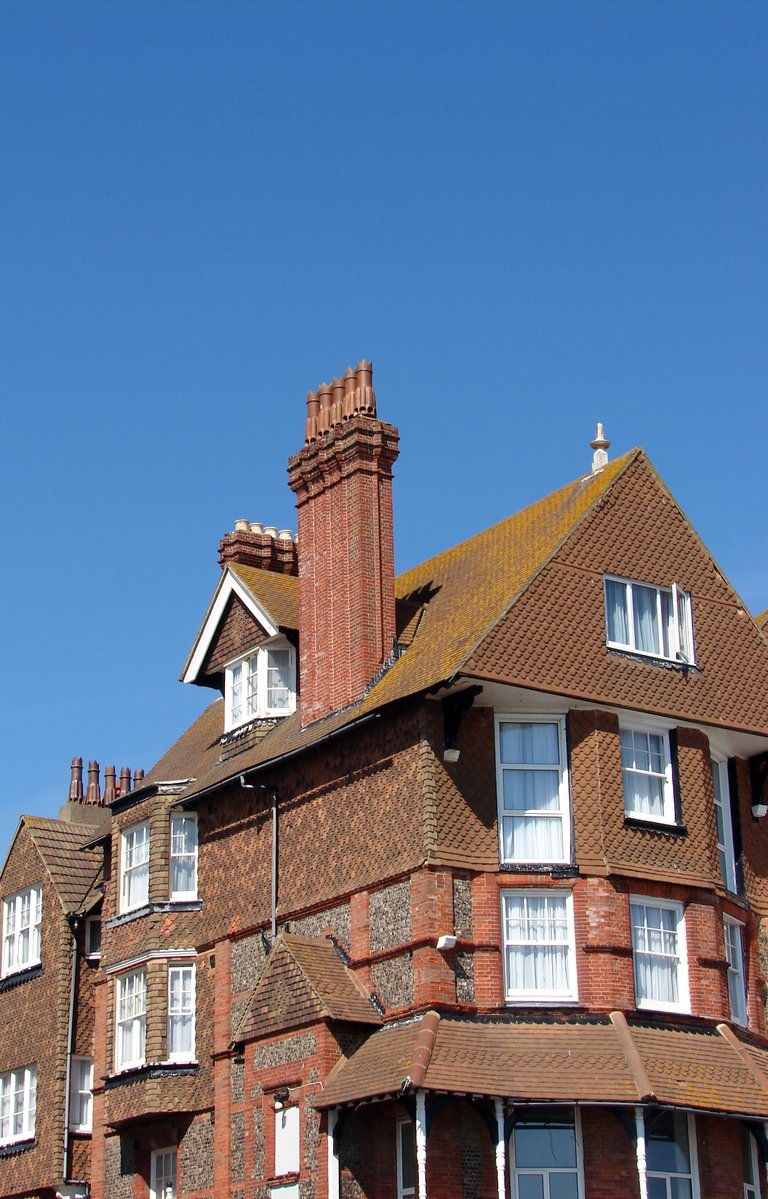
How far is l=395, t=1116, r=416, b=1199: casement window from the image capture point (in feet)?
93.1

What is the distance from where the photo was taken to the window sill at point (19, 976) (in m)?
41.5

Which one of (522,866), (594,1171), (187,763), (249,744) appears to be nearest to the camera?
(594,1171)

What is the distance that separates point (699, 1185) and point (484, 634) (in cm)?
932

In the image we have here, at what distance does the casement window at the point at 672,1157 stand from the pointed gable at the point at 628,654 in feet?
22.1

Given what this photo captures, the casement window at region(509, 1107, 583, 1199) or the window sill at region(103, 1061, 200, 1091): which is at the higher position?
the window sill at region(103, 1061, 200, 1091)

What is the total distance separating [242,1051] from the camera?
32.1m

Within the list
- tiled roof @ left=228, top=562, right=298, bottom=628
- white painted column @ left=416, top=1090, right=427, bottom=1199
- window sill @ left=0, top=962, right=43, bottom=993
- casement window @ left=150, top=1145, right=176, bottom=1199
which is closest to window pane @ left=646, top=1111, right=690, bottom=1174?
white painted column @ left=416, top=1090, right=427, bottom=1199

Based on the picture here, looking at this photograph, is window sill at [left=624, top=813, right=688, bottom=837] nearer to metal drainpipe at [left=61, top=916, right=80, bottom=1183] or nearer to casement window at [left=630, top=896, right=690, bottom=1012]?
casement window at [left=630, top=896, right=690, bottom=1012]

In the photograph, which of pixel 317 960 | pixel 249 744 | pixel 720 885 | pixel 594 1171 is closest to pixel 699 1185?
pixel 594 1171

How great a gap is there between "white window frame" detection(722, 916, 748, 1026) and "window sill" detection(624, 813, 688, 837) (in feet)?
6.98

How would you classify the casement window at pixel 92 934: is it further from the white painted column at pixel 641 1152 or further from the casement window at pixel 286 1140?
the white painted column at pixel 641 1152

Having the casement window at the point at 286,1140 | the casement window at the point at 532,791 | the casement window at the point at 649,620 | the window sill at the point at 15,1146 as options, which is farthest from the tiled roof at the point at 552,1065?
the window sill at the point at 15,1146

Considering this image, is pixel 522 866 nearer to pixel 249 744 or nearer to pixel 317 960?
pixel 317 960

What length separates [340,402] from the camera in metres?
34.9
